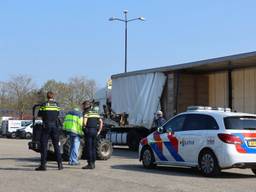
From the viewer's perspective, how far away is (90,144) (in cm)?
1465

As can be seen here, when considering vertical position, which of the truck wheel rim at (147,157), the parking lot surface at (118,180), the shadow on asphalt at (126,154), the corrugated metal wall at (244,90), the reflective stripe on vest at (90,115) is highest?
the corrugated metal wall at (244,90)

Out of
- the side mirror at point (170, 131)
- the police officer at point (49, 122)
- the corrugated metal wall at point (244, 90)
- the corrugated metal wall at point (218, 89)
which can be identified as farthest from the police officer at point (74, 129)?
the corrugated metal wall at point (218, 89)

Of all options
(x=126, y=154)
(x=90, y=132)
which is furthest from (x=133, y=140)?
(x=90, y=132)

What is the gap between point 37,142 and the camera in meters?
17.3

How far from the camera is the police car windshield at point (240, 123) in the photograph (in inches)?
510

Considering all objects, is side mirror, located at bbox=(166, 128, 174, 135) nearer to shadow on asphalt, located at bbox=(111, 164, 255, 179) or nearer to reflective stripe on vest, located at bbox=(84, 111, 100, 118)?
shadow on asphalt, located at bbox=(111, 164, 255, 179)

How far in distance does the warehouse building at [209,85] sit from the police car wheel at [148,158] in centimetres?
630

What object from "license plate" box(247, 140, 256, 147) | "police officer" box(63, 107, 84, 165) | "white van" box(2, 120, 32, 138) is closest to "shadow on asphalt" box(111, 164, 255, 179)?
"license plate" box(247, 140, 256, 147)

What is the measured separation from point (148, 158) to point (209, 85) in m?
9.56

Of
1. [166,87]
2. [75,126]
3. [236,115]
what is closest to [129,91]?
[166,87]

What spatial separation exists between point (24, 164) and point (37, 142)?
1.40m

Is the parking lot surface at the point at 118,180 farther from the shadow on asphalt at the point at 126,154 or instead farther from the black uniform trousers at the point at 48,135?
the shadow on asphalt at the point at 126,154

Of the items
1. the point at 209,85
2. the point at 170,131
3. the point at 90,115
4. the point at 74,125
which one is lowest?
the point at 170,131

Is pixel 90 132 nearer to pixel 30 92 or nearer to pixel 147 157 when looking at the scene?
pixel 147 157
